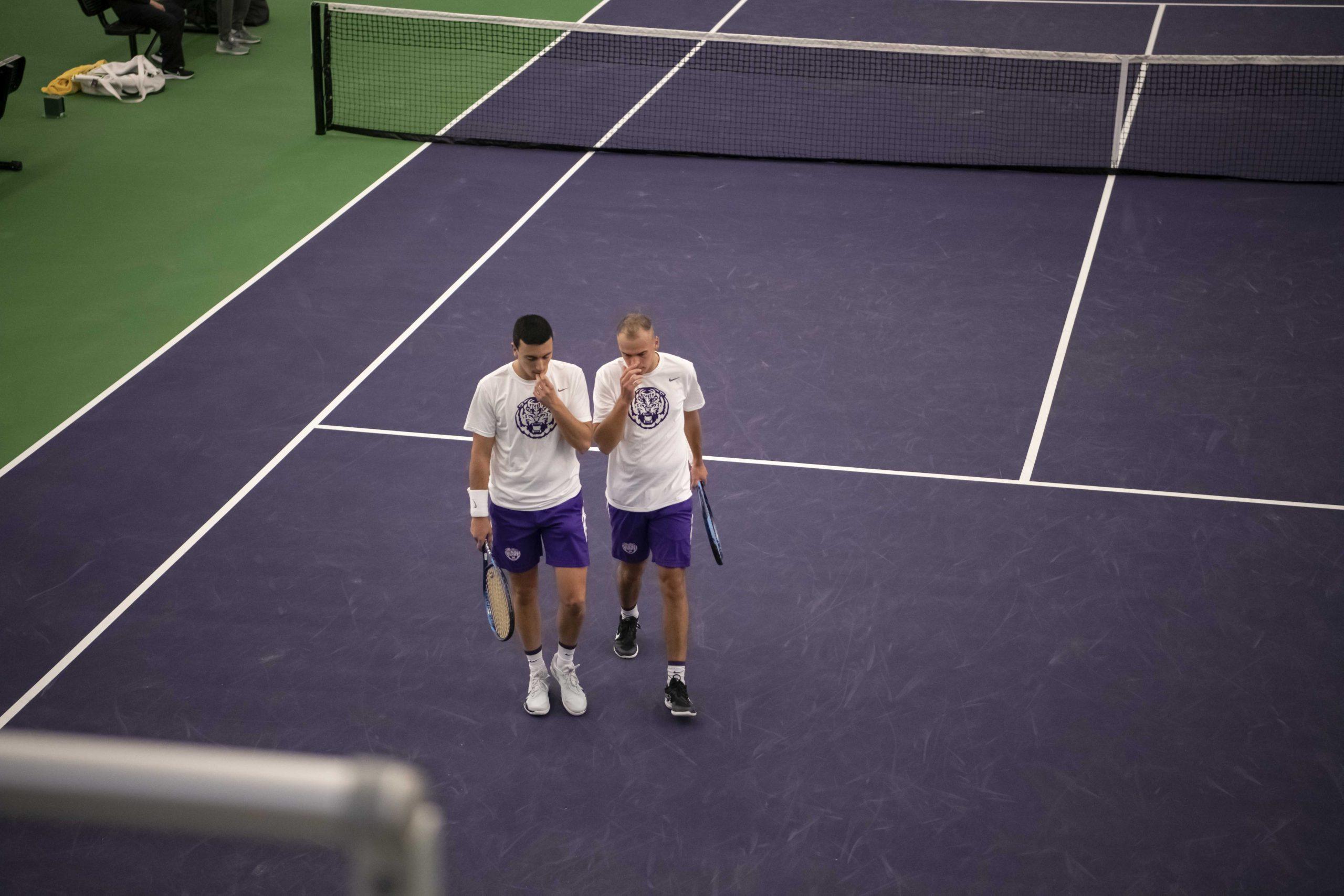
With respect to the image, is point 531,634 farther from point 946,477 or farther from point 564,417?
point 946,477

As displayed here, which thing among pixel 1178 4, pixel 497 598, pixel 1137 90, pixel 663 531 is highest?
pixel 1178 4

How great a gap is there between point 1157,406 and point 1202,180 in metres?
4.71

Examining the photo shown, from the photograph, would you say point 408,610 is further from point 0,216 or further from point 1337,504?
point 0,216

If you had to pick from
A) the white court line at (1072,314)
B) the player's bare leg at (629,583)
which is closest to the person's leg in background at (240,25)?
the white court line at (1072,314)

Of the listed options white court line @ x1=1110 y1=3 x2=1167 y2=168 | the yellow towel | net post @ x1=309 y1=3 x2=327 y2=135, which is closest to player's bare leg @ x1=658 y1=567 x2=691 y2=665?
white court line @ x1=1110 y1=3 x2=1167 y2=168

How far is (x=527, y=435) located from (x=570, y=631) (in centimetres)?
108

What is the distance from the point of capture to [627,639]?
7.26 meters

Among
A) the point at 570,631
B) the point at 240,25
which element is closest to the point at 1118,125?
the point at 570,631

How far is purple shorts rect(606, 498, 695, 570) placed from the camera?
6.48m

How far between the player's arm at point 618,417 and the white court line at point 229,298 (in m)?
4.80

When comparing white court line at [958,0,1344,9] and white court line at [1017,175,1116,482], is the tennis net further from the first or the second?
white court line at [958,0,1344,9]

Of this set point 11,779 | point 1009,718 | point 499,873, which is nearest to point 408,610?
point 499,873

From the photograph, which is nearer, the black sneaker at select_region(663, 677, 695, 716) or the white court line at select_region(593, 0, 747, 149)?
the black sneaker at select_region(663, 677, 695, 716)

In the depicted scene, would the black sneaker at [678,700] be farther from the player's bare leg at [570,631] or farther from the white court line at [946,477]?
the white court line at [946,477]
